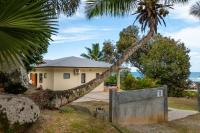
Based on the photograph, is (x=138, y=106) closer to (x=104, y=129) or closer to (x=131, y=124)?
(x=131, y=124)

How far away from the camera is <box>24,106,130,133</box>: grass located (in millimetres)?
9219

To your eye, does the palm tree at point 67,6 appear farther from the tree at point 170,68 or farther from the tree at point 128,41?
the tree at point 128,41

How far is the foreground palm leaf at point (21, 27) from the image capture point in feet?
16.8

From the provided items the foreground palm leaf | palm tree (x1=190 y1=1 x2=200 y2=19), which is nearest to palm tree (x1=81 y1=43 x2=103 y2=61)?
palm tree (x1=190 y1=1 x2=200 y2=19)

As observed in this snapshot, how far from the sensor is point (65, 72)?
1197 inches

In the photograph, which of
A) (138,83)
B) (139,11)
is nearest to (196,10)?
(138,83)

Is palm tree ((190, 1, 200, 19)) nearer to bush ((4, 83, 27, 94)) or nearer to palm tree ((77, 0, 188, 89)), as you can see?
palm tree ((77, 0, 188, 89))

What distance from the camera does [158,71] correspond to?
32.2 meters

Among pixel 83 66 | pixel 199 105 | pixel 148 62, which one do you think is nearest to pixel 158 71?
pixel 148 62

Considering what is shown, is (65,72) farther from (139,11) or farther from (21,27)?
(21,27)

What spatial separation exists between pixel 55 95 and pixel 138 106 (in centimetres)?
394

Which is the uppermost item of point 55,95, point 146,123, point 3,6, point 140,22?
point 140,22

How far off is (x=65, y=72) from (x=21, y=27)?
25.2m

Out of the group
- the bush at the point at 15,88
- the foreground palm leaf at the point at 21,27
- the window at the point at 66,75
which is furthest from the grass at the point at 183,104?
the foreground palm leaf at the point at 21,27
